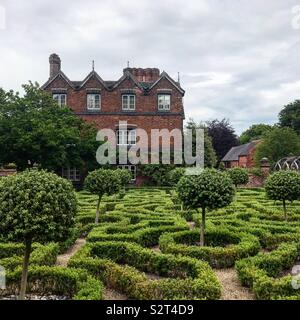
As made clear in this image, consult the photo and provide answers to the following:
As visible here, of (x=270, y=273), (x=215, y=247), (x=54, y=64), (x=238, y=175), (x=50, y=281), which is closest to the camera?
(x=50, y=281)

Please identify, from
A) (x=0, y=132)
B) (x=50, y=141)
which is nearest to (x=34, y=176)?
(x=50, y=141)

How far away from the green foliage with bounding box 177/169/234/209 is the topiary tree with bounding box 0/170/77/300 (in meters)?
5.13

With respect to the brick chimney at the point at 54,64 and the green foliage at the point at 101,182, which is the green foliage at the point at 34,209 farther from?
the brick chimney at the point at 54,64

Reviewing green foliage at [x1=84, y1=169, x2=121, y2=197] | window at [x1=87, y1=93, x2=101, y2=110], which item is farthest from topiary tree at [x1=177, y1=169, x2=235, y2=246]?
window at [x1=87, y1=93, x2=101, y2=110]

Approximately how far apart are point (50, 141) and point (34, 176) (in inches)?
828

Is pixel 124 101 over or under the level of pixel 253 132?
under

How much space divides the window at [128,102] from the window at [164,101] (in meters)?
2.65

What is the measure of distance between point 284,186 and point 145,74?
3112cm

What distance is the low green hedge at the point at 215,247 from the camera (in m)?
10.8

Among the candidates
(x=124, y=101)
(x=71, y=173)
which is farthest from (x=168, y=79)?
(x=71, y=173)

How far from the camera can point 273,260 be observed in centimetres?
969

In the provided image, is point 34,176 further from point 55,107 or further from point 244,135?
point 244,135

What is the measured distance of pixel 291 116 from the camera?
65938 millimetres

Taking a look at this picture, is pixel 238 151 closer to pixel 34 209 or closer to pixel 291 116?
pixel 291 116
